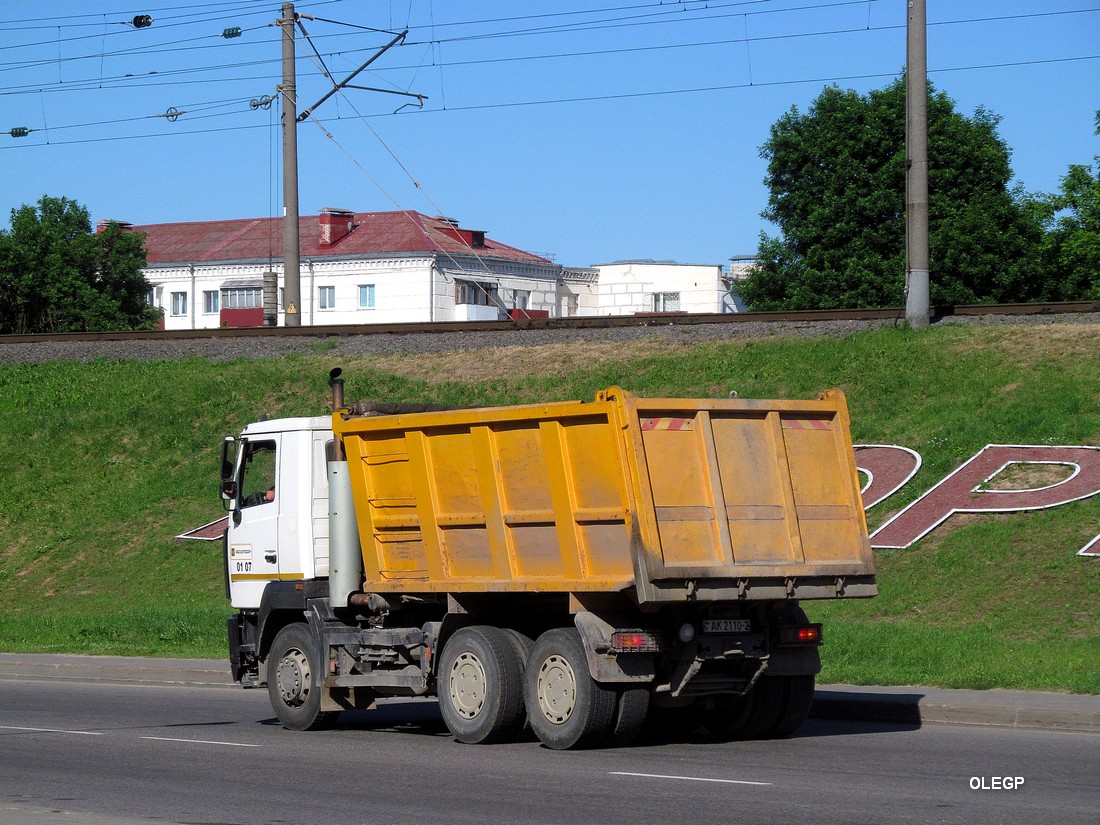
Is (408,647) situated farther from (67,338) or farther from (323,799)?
(67,338)

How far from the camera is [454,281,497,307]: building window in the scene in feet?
273

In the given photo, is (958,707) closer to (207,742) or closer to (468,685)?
(468,685)

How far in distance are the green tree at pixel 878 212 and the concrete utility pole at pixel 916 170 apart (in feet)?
83.5

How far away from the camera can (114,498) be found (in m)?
32.0

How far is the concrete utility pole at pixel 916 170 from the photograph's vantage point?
2692 centimetres

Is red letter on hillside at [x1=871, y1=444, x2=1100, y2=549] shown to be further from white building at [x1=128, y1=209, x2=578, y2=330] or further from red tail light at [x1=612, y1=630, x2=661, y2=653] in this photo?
white building at [x1=128, y1=209, x2=578, y2=330]

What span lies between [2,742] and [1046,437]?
1617 cm

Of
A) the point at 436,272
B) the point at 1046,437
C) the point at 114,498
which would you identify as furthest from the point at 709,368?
the point at 436,272

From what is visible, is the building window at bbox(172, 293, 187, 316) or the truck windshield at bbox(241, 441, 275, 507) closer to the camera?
the truck windshield at bbox(241, 441, 275, 507)

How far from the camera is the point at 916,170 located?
2697 centimetres

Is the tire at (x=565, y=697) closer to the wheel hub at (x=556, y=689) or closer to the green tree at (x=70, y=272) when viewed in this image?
the wheel hub at (x=556, y=689)

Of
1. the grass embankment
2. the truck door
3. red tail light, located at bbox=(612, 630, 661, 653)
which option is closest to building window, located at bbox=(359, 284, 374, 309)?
the grass embankment

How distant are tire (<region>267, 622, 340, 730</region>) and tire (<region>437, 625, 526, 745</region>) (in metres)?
1.64

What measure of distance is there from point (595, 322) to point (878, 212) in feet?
84.7
